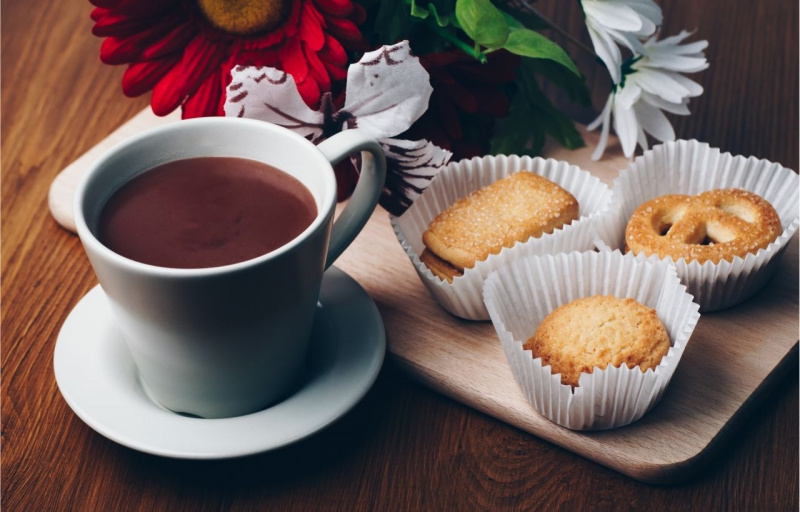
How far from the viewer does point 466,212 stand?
0.79m

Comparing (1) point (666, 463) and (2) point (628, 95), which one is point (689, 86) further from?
(1) point (666, 463)

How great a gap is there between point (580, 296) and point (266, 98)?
0.96 feet

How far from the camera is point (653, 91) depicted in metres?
0.86

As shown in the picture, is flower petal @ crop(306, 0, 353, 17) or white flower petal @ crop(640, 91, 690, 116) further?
white flower petal @ crop(640, 91, 690, 116)

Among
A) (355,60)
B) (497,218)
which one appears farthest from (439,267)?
(355,60)

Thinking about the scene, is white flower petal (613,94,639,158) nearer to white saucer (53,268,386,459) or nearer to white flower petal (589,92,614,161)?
white flower petal (589,92,614,161)

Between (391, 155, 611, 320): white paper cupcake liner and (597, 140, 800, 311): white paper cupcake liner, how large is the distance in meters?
0.02

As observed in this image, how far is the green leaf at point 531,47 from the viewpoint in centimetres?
76

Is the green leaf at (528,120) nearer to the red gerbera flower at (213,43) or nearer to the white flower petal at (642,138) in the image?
the white flower petal at (642,138)

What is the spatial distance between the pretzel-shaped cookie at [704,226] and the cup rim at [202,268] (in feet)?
0.94

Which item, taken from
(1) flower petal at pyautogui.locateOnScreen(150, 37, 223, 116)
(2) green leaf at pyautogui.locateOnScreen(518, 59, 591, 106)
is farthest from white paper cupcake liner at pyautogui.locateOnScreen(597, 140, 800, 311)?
(1) flower petal at pyautogui.locateOnScreen(150, 37, 223, 116)

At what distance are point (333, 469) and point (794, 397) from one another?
0.36 metres

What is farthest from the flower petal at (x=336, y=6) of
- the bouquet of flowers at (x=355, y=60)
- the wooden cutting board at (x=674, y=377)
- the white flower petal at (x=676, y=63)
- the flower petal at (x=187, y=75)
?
the white flower petal at (x=676, y=63)

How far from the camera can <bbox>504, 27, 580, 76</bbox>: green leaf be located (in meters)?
0.76
